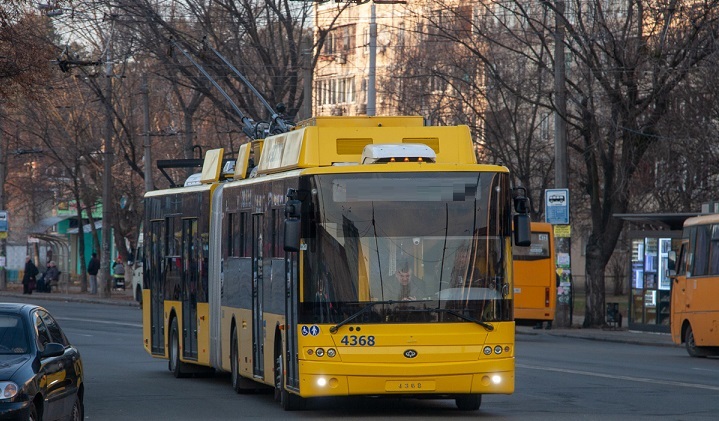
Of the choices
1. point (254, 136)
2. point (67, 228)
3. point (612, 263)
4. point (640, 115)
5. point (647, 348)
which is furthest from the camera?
point (67, 228)

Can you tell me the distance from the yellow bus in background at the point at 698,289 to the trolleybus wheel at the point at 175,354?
10.2 metres

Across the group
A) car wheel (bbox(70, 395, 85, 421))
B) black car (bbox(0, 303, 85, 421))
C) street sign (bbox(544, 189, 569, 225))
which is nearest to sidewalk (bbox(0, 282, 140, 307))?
street sign (bbox(544, 189, 569, 225))

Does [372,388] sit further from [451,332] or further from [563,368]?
[563,368]

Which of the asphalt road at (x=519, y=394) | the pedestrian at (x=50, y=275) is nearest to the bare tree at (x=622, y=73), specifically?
the asphalt road at (x=519, y=394)

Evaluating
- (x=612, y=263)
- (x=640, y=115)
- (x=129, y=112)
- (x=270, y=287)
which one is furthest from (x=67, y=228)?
(x=270, y=287)

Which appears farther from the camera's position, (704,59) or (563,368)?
(704,59)

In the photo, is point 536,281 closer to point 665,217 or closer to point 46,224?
point 665,217

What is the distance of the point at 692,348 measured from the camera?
26484mm

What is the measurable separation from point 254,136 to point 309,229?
915 cm

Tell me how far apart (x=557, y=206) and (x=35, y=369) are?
22890mm

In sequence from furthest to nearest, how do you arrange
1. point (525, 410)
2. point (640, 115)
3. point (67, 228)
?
1. point (67, 228)
2. point (640, 115)
3. point (525, 410)

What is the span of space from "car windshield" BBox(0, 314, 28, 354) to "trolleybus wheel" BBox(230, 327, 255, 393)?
18.3 ft

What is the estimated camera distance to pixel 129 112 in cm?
5806

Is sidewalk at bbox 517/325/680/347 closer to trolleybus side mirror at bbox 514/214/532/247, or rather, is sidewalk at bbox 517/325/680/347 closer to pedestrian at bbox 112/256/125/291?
trolleybus side mirror at bbox 514/214/532/247
